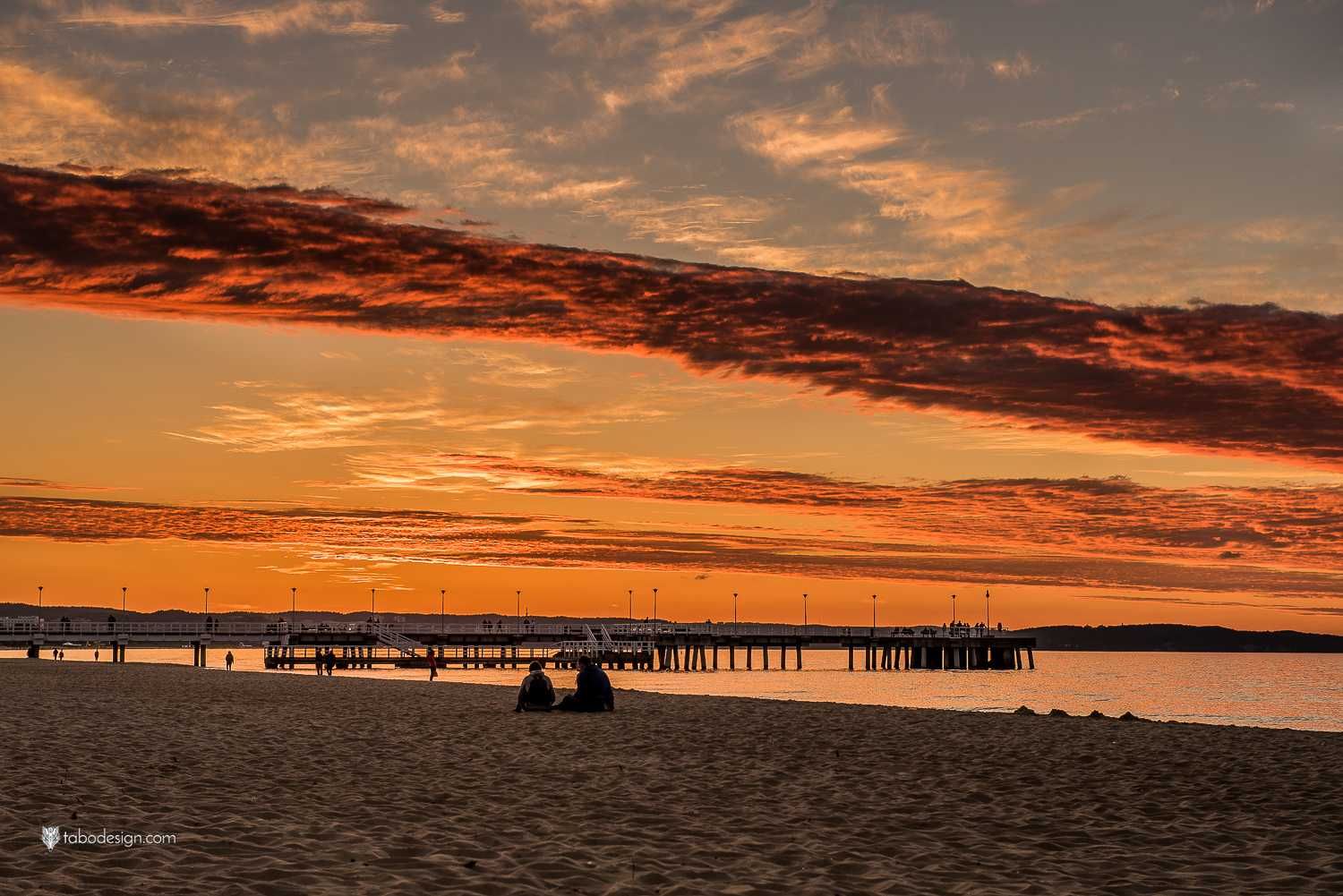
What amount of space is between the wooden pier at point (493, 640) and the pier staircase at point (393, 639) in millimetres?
135

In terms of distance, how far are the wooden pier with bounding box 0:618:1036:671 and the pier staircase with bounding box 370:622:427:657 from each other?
13cm

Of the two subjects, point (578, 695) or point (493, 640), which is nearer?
point (578, 695)

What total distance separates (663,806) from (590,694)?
14.1 meters

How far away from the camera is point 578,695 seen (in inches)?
1089

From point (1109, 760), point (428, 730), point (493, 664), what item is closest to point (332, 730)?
point (428, 730)

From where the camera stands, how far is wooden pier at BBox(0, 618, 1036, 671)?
3885 inches

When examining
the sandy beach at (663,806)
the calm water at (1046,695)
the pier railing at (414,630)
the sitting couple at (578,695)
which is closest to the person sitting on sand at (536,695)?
the sitting couple at (578,695)

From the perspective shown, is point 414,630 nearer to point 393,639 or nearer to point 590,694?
point 393,639

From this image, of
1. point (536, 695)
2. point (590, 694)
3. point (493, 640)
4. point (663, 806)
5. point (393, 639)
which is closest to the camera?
point (663, 806)

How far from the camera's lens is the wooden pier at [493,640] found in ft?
324

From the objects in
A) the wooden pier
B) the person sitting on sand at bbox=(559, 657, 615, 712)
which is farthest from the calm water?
the person sitting on sand at bbox=(559, 657, 615, 712)

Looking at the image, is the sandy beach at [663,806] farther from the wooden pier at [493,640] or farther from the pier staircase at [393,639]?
the pier staircase at [393,639]

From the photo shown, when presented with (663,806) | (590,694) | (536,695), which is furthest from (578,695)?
(663,806)

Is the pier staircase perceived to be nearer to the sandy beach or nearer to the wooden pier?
the wooden pier
